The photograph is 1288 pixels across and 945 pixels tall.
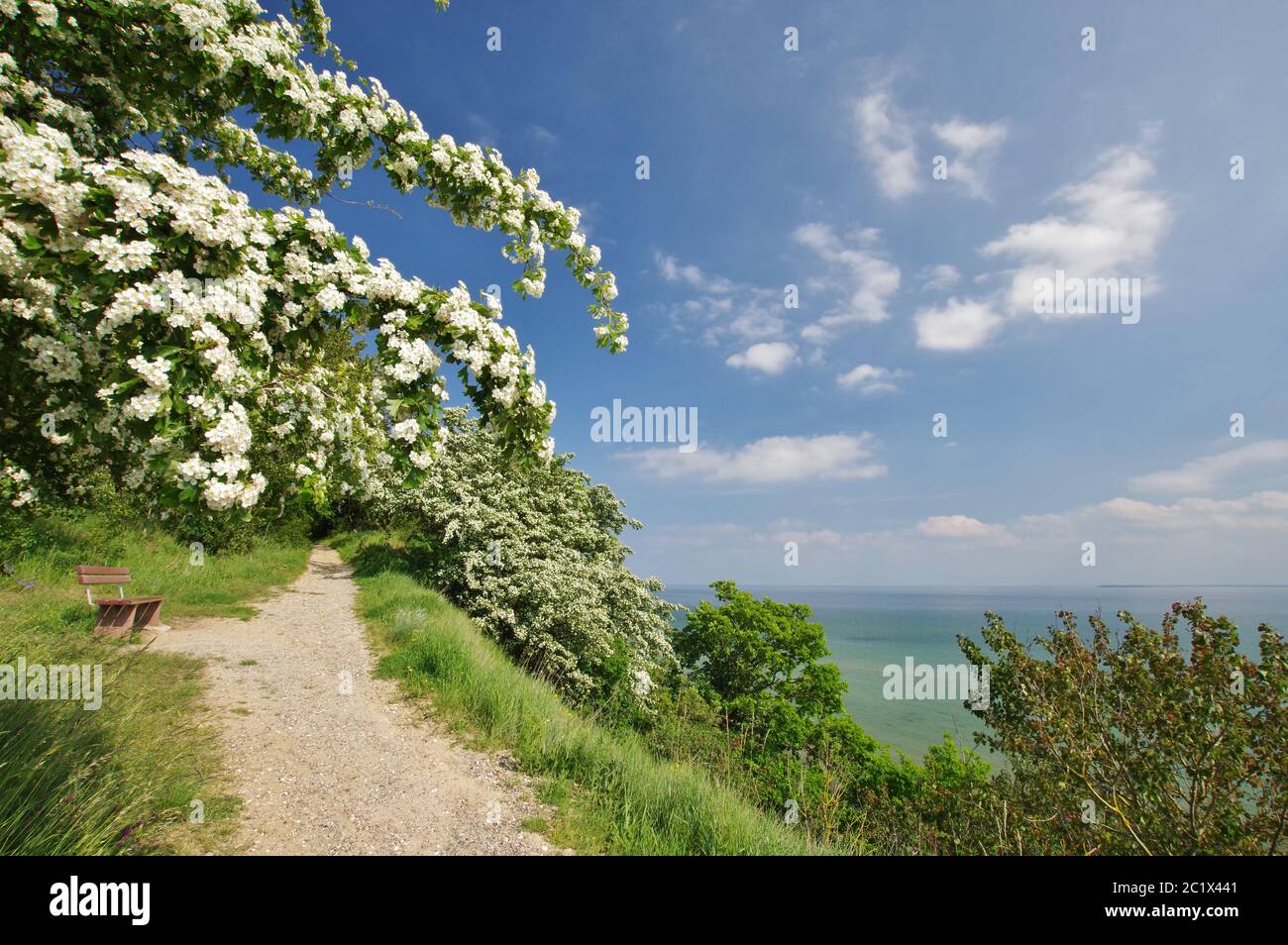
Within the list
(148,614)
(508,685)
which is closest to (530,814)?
(508,685)

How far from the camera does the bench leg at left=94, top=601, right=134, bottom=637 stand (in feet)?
30.2

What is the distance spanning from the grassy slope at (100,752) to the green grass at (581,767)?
2942 mm

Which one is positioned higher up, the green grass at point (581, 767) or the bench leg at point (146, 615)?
the bench leg at point (146, 615)

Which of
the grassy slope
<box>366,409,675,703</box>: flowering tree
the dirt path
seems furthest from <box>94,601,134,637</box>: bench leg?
<box>366,409,675,703</box>: flowering tree

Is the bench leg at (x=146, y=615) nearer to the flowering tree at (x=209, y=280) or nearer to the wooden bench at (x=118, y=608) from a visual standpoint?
the wooden bench at (x=118, y=608)

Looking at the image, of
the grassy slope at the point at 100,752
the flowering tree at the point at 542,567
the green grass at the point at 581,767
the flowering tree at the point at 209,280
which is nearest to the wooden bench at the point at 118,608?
the grassy slope at the point at 100,752

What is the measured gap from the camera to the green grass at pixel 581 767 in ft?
16.0

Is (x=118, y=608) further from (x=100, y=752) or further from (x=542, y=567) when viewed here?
(x=542, y=567)

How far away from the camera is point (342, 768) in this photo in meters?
6.12

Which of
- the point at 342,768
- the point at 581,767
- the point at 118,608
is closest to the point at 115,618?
the point at 118,608

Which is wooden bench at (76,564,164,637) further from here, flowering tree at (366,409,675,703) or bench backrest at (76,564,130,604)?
flowering tree at (366,409,675,703)

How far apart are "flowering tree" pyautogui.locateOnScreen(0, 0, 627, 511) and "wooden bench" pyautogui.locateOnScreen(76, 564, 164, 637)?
738cm

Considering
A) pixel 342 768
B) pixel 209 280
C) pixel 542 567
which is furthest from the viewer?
pixel 542 567

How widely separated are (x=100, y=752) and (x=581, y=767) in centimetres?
461
